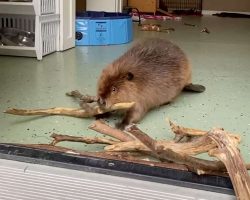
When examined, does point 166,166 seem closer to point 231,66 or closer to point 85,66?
point 85,66

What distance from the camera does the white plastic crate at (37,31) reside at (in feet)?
8.34

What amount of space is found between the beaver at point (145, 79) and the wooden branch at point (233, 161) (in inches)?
23.6

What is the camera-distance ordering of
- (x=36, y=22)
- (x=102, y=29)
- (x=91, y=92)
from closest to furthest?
(x=91, y=92)
(x=36, y=22)
(x=102, y=29)

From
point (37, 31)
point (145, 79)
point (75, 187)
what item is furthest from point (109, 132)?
point (37, 31)

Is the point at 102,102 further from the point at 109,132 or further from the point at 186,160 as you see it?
the point at 186,160

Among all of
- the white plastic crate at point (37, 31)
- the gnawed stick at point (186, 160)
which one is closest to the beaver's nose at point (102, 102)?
the gnawed stick at point (186, 160)

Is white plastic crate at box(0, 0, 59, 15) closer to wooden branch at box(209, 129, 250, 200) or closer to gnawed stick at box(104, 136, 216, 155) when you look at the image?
gnawed stick at box(104, 136, 216, 155)

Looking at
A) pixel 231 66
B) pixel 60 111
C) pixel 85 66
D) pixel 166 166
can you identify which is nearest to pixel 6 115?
pixel 60 111

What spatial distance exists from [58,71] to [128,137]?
1.23m

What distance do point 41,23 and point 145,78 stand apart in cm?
129

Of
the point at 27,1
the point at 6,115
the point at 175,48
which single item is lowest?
the point at 6,115

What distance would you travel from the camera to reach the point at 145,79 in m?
1.49

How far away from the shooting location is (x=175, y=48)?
5.72 ft

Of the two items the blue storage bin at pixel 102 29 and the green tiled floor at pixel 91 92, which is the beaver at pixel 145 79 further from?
the blue storage bin at pixel 102 29
